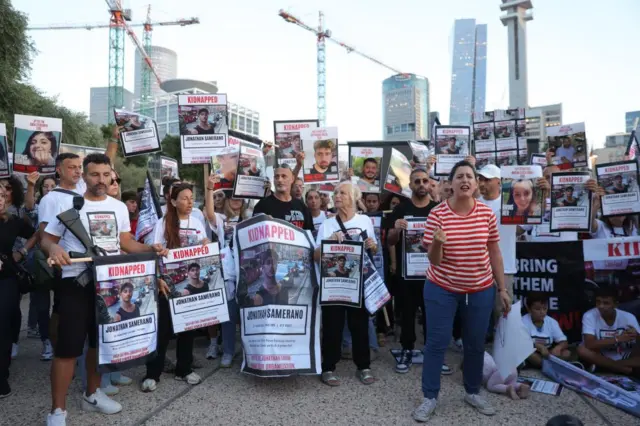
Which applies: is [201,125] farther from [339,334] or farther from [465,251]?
[465,251]

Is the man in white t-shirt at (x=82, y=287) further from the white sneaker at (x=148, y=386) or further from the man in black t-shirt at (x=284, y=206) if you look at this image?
the man in black t-shirt at (x=284, y=206)

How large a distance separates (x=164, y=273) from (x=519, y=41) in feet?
319

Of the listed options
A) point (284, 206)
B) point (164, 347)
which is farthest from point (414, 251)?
point (164, 347)

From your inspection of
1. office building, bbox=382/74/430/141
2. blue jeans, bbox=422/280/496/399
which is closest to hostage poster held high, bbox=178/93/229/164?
blue jeans, bbox=422/280/496/399

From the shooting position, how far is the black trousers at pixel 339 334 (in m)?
4.35

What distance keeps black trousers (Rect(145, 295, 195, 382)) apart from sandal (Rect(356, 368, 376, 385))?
158cm

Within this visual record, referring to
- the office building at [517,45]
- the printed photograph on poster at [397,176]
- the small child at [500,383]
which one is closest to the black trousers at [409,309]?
the small child at [500,383]

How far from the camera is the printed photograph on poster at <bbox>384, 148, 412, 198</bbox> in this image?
586 centimetres

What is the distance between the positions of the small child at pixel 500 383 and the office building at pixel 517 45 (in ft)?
273

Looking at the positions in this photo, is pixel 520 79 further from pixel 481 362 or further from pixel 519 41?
pixel 481 362

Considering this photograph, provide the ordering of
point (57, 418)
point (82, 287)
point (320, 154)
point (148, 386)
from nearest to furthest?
point (57, 418) → point (82, 287) → point (148, 386) → point (320, 154)

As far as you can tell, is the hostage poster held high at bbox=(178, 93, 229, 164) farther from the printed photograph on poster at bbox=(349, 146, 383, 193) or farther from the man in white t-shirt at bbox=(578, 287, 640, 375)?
the man in white t-shirt at bbox=(578, 287, 640, 375)

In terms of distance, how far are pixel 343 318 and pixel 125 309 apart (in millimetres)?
1903

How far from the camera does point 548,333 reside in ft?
15.4
